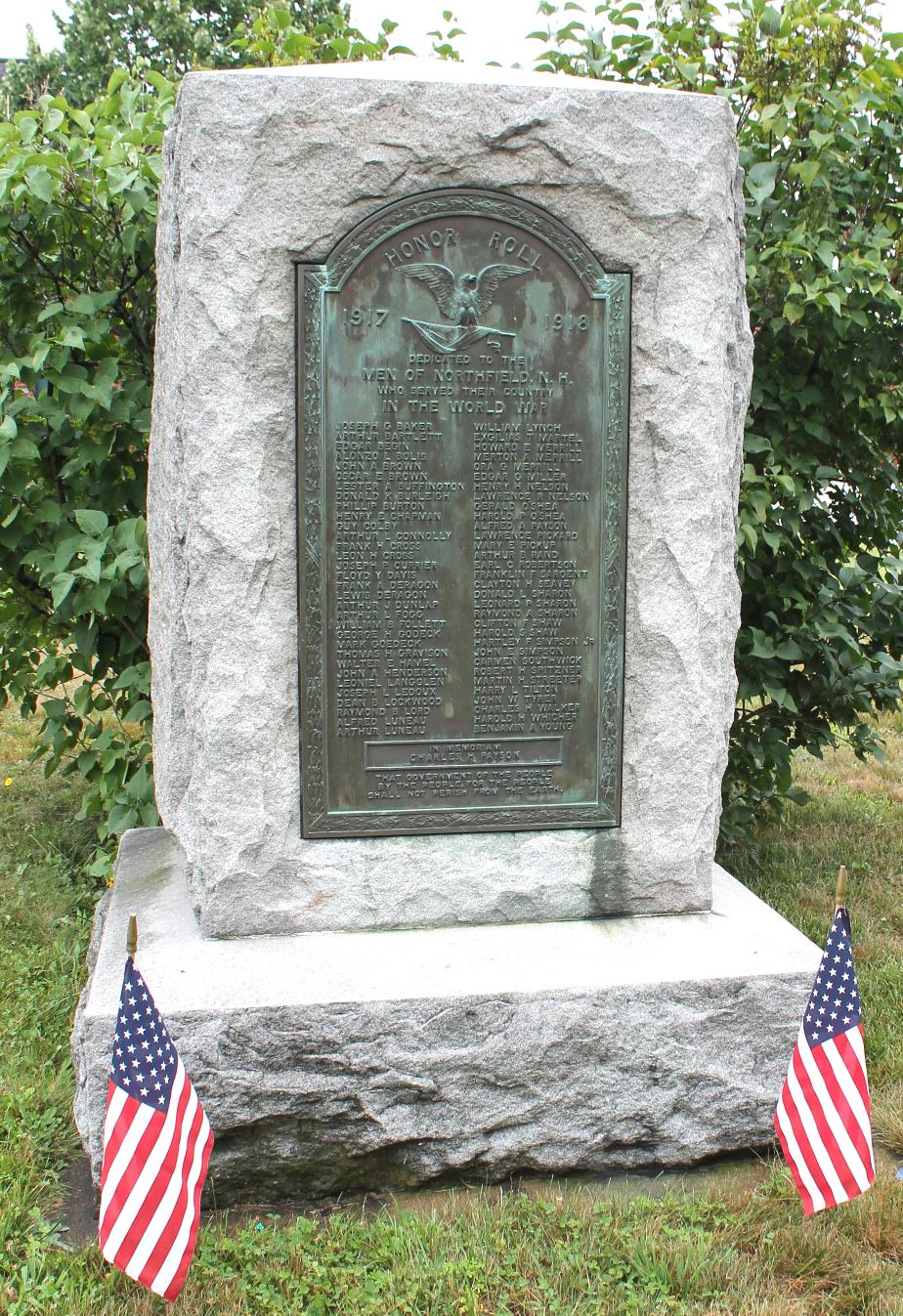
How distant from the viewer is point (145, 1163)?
248cm

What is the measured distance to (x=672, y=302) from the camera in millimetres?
3238

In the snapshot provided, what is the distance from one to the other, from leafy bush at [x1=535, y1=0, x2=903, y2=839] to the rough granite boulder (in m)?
1.01

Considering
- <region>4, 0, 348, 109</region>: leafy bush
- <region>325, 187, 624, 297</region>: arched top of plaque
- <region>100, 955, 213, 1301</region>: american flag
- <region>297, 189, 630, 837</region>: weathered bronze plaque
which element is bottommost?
<region>100, 955, 213, 1301</region>: american flag

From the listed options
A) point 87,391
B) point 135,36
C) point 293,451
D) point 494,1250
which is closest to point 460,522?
point 293,451

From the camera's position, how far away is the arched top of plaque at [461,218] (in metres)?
3.08

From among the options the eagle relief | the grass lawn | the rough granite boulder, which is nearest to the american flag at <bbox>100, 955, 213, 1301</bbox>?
the grass lawn

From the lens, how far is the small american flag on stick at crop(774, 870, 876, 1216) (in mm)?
2650

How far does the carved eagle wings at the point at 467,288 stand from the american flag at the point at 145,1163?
1839 mm

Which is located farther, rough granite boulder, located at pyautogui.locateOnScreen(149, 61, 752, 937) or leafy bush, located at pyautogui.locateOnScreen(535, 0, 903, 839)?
leafy bush, located at pyautogui.locateOnScreen(535, 0, 903, 839)

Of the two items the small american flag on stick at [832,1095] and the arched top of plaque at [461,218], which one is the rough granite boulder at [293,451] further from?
the small american flag on stick at [832,1095]

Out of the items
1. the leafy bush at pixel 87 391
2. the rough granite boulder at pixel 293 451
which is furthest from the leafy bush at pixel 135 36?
the rough granite boulder at pixel 293 451

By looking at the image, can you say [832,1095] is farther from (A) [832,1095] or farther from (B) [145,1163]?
(B) [145,1163]

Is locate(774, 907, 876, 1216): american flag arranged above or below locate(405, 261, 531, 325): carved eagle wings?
below

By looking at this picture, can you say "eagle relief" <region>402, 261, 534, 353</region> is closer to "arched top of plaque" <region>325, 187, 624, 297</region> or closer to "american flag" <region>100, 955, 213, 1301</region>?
"arched top of plaque" <region>325, 187, 624, 297</region>
